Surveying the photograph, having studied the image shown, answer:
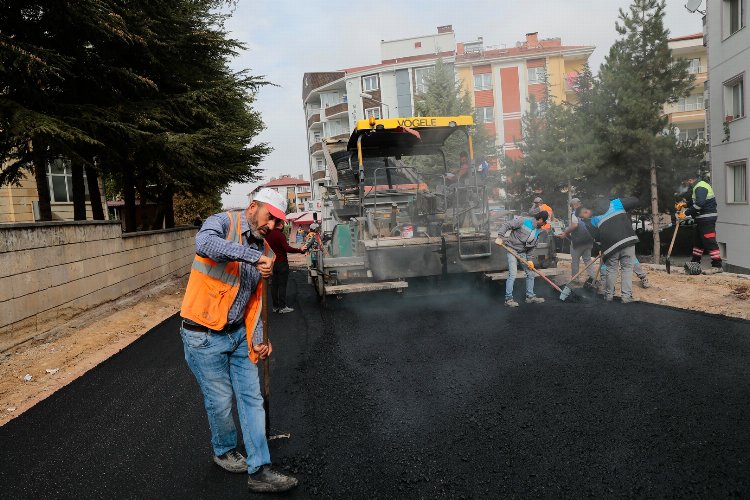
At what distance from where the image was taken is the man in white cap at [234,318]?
2979 mm

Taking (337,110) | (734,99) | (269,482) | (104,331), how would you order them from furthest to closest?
(337,110) → (734,99) → (104,331) → (269,482)

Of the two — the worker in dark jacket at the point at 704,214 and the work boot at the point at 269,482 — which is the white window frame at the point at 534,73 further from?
the work boot at the point at 269,482

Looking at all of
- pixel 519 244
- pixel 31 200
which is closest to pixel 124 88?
pixel 519 244

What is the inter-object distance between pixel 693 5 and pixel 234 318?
1988 cm

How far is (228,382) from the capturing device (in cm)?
316

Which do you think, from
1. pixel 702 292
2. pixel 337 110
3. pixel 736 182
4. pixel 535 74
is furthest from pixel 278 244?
pixel 337 110

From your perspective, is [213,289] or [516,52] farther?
[516,52]

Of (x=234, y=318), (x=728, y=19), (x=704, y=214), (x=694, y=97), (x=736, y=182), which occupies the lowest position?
(x=234, y=318)

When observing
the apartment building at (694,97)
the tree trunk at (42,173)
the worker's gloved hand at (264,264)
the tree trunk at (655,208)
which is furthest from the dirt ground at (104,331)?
the apartment building at (694,97)

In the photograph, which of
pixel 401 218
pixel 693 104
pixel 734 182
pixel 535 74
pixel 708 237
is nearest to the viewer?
pixel 401 218

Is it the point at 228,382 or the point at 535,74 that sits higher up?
the point at 535,74

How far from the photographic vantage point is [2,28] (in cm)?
916

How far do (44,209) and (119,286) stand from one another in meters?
3.00

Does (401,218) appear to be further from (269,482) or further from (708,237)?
(269,482)
